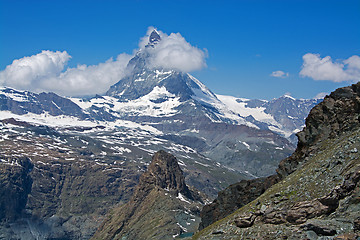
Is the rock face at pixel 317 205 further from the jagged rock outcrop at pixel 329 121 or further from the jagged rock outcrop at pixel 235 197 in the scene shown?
the jagged rock outcrop at pixel 235 197

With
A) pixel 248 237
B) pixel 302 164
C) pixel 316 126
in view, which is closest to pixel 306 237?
pixel 248 237

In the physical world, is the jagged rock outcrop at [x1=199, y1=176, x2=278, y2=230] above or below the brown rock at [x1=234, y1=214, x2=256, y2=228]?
above

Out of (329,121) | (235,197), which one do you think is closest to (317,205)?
(329,121)

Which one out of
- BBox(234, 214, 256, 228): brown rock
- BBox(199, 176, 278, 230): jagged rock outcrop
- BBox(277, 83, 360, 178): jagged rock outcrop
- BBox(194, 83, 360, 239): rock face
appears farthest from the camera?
BBox(199, 176, 278, 230): jagged rock outcrop

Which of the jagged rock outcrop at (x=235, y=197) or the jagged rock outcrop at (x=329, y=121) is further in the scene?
the jagged rock outcrop at (x=235, y=197)

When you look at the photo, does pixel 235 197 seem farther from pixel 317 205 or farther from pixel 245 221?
pixel 317 205

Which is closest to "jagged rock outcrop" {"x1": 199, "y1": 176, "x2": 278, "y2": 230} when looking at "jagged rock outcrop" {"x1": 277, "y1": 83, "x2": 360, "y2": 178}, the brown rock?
"jagged rock outcrop" {"x1": 277, "y1": 83, "x2": 360, "y2": 178}

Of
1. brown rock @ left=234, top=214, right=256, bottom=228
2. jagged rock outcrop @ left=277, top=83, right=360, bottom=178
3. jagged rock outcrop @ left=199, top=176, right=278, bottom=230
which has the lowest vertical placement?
brown rock @ left=234, top=214, right=256, bottom=228

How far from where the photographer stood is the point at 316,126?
278 ft

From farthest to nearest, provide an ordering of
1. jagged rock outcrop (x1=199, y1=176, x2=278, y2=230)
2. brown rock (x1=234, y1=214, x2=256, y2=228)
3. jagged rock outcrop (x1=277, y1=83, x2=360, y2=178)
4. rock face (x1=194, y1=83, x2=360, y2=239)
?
jagged rock outcrop (x1=199, y1=176, x2=278, y2=230) < jagged rock outcrop (x1=277, y1=83, x2=360, y2=178) < brown rock (x1=234, y1=214, x2=256, y2=228) < rock face (x1=194, y1=83, x2=360, y2=239)

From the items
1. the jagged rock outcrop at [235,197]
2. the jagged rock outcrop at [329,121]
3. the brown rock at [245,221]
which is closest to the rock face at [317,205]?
the brown rock at [245,221]

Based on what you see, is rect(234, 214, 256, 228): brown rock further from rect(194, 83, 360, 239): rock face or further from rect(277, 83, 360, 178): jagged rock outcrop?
rect(277, 83, 360, 178): jagged rock outcrop

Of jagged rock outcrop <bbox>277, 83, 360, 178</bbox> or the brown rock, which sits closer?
the brown rock

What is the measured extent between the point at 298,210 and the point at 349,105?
3192cm
